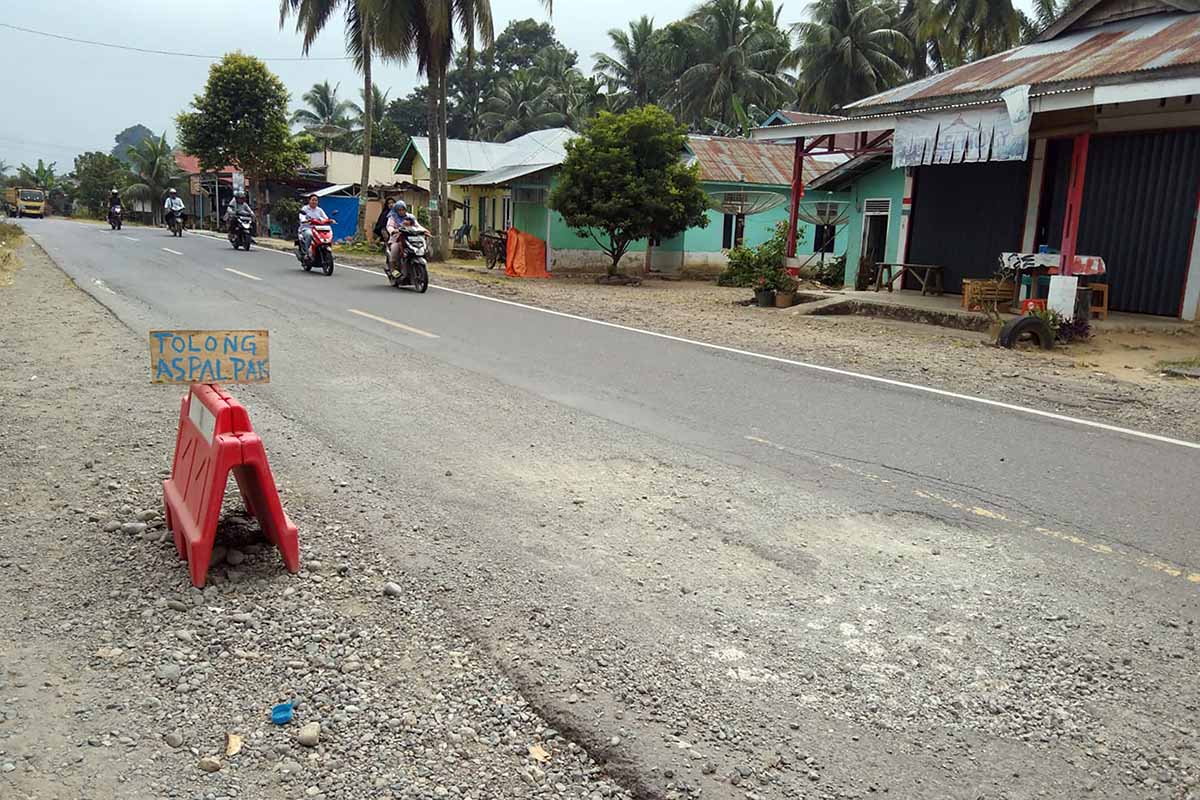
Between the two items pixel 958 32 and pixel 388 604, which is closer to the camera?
pixel 388 604

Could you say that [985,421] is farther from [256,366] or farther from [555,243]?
[555,243]

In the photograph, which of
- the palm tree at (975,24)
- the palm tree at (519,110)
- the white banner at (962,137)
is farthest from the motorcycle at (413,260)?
the palm tree at (519,110)

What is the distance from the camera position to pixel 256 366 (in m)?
4.39

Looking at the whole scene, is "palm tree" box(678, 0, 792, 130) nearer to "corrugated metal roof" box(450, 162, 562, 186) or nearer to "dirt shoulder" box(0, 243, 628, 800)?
"corrugated metal roof" box(450, 162, 562, 186)

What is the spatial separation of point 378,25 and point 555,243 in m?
7.68

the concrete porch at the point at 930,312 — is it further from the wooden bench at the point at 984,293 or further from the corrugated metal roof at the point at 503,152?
the corrugated metal roof at the point at 503,152

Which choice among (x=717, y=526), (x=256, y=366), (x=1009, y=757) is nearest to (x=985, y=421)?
(x=717, y=526)

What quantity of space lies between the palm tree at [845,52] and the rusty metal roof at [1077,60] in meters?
24.4

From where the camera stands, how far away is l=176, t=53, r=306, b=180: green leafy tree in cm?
3772

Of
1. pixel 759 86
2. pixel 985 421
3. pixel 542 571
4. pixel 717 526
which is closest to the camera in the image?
pixel 542 571

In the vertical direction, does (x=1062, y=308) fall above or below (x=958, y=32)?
below

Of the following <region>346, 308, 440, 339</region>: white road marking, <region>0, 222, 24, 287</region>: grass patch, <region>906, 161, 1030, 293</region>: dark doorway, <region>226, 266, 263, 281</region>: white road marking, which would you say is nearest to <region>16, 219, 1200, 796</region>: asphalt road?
<region>346, 308, 440, 339</region>: white road marking

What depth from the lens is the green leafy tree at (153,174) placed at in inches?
2194

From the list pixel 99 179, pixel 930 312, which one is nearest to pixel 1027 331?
pixel 930 312
